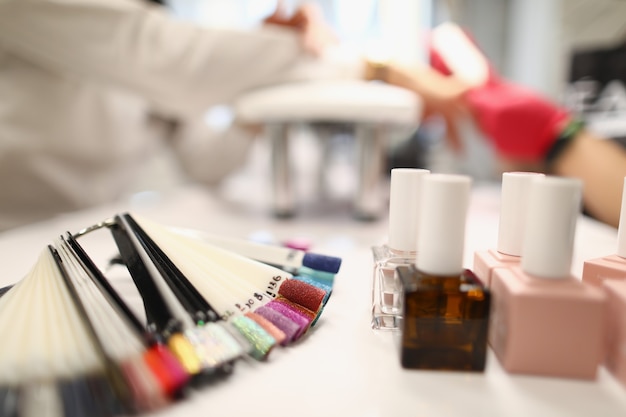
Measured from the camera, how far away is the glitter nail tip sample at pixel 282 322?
0.31 metres

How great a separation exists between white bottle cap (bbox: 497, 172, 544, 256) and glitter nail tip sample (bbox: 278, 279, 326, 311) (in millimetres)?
164

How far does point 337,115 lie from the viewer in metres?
0.72

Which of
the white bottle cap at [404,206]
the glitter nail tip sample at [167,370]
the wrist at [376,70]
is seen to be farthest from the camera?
the wrist at [376,70]

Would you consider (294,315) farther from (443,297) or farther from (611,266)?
(611,266)

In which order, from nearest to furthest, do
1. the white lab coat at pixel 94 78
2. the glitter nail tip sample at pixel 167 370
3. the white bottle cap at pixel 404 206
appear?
the glitter nail tip sample at pixel 167 370 < the white bottle cap at pixel 404 206 < the white lab coat at pixel 94 78

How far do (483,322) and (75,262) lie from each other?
0.33 meters

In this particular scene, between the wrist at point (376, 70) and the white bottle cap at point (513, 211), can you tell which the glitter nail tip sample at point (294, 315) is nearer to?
the white bottle cap at point (513, 211)

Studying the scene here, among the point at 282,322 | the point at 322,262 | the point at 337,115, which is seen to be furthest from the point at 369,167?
the point at 282,322

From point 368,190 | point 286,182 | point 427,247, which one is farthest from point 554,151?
point 427,247

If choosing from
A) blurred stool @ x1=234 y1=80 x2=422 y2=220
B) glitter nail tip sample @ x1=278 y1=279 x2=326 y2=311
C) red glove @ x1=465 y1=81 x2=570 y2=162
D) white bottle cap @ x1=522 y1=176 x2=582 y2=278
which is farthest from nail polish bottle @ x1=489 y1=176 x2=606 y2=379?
red glove @ x1=465 y1=81 x2=570 y2=162

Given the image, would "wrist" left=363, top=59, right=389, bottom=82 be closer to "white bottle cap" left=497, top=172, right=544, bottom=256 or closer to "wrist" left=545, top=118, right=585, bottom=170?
"wrist" left=545, top=118, right=585, bottom=170

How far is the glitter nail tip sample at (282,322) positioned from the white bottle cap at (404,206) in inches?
4.5

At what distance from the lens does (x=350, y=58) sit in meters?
0.92

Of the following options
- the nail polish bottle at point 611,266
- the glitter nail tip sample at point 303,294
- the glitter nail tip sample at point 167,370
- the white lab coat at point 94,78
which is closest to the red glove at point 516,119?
the white lab coat at point 94,78
